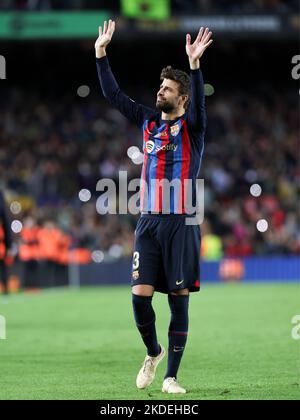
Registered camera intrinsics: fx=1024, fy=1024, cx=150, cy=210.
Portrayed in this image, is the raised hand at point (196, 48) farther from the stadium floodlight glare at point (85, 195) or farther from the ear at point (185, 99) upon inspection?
the stadium floodlight glare at point (85, 195)

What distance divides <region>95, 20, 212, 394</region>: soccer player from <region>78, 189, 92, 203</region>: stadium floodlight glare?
1897 centimetres

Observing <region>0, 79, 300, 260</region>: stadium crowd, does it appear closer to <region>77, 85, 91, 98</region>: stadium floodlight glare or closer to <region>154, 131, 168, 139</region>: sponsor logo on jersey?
<region>77, 85, 91, 98</region>: stadium floodlight glare

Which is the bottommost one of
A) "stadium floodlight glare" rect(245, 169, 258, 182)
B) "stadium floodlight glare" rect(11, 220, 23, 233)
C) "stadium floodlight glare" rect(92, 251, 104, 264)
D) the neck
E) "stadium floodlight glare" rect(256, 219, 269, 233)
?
"stadium floodlight glare" rect(92, 251, 104, 264)

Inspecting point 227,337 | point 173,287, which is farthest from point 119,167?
point 173,287

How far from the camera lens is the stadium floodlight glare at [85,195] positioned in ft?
89.2

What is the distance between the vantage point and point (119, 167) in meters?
28.8

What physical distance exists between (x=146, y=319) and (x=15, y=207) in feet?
56.7

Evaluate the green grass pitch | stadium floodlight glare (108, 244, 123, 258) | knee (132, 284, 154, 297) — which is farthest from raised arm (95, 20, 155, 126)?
stadium floodlight glare (108, 244, 123, 258)

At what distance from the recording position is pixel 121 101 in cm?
839

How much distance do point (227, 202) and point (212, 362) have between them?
19.0 m

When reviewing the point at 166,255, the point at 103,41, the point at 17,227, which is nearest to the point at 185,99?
the point at 103,41

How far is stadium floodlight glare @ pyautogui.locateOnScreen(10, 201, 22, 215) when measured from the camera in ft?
80.9

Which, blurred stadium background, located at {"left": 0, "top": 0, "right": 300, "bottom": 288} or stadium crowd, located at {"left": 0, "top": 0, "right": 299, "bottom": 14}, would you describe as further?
stadium crowd, located at {"left": 0, "top": 0, "right": 299, "bottom": 14}

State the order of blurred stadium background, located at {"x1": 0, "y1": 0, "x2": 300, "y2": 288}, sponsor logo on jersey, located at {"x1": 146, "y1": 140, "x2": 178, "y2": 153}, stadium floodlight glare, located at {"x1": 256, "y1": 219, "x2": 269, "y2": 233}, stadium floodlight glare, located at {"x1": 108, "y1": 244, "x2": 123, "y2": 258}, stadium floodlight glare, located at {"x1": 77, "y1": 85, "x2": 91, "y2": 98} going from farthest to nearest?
stadium floodlight glare, located at {"x1": 77, "y1": 85, "x2": 91, "y2": 98}
stadium floodlight glare, located at {"x1": 256, "y1": 219, "x2": 269, "y2": 233}
blurred stadium background, located at {"x1": 0, "y1": 0, "x2": 300, "y2": 288}
stadium floodlight glare, located at {"x1": 108, "y1": 244, "x2": 123, "y2": 258}
sponsor logo on jersey, located at {"x1": 146, "y1": 140, "x2": 178, "y2": 153}
